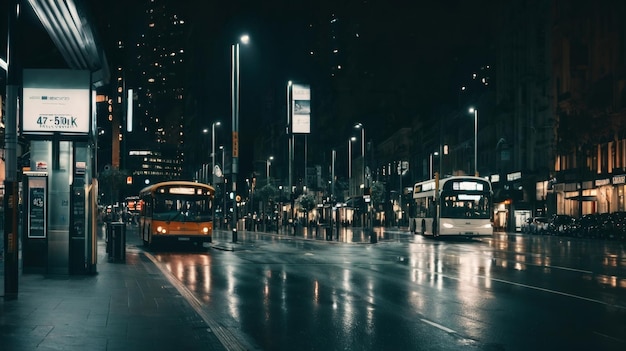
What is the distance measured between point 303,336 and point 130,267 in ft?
46.2

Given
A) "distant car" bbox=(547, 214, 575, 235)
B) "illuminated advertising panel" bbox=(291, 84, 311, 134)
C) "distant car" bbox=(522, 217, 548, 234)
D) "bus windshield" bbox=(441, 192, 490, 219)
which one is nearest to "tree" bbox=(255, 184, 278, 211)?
"distant car" bbox=(522, 217, 548, 234)

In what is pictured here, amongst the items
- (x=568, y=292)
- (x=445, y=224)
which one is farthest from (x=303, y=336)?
(x=445, y=224)

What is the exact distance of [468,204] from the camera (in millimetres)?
47688

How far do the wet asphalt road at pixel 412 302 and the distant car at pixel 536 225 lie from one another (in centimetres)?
3708

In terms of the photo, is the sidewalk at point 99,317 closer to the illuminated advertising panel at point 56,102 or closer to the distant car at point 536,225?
the illuminated advertising panel at point 56,102

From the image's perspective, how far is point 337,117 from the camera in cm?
15250

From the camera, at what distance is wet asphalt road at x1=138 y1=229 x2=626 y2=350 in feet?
39.2

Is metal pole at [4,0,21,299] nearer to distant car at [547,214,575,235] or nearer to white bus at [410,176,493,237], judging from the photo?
A: white bus at [410,176,493,237]

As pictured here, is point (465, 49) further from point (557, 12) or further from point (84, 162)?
point (84, 162)

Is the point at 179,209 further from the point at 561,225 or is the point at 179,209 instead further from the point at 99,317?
the point at 561,225

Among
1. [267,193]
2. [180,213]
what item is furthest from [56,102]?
[267,193]

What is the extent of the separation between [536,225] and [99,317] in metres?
59.8

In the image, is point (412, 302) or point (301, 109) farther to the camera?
point (301, 109)

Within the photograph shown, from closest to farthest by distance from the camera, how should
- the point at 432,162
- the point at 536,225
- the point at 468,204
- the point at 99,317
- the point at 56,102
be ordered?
the point at 99,317, the point at 56,102, the point at 468,204, the point at 536,225, the point at 432,162
